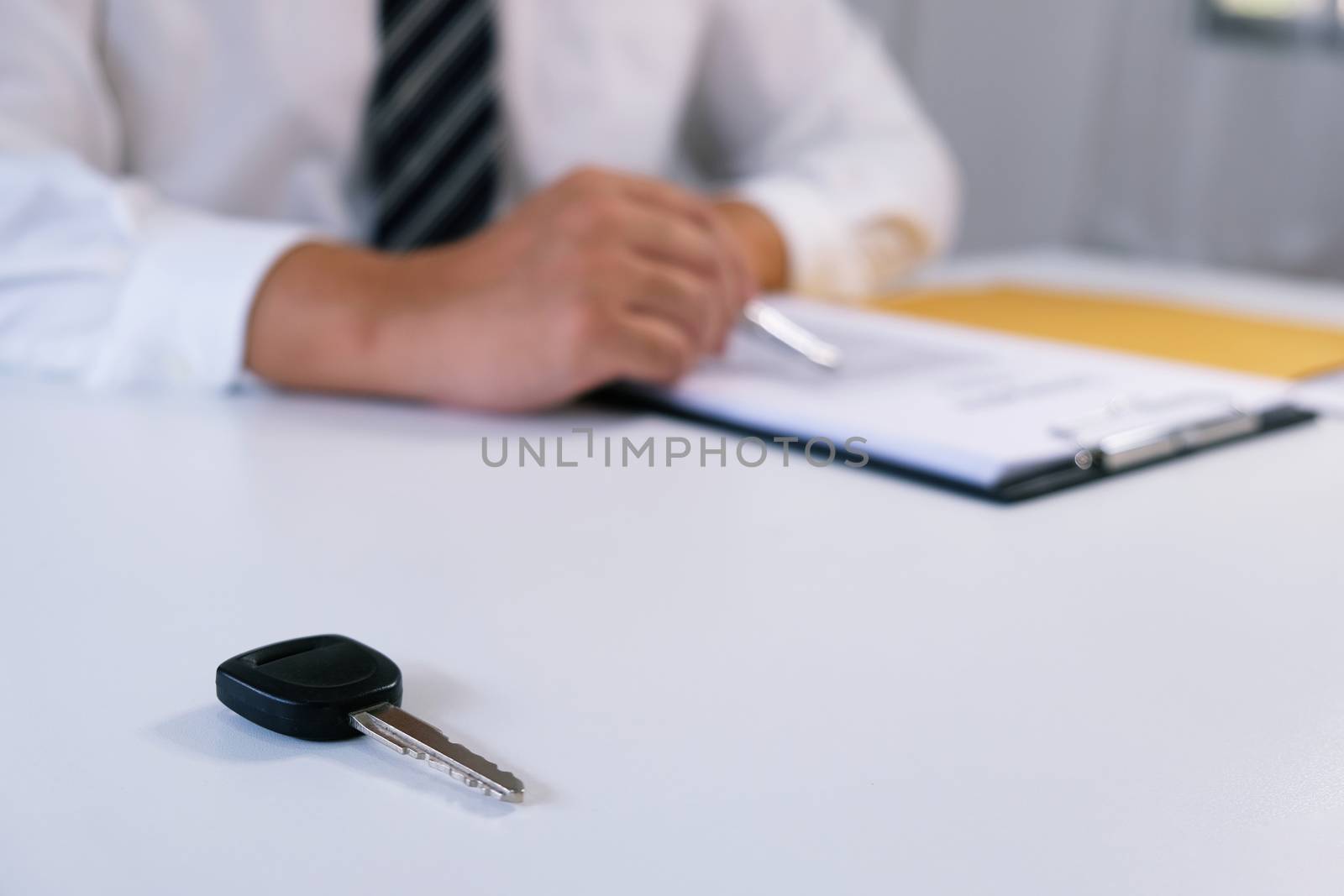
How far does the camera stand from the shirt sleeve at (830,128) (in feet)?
3.47

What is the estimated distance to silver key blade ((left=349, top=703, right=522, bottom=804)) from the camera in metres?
0.31

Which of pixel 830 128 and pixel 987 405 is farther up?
pixel 830 128

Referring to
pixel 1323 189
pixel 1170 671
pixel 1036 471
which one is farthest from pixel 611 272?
pixel 1323 189

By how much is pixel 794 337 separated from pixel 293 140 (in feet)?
1.43

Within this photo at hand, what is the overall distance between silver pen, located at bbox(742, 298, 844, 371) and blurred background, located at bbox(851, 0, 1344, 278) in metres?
1.61

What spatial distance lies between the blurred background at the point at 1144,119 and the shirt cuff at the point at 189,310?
1.81 meters

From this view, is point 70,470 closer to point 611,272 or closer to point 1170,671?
point 611,272

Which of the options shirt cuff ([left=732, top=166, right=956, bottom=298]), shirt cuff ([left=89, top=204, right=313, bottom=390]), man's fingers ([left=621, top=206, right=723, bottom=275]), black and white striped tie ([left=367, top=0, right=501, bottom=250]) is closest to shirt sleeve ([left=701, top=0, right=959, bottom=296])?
shirt cuff ([left=732, top=166, right=956, bottom=298])

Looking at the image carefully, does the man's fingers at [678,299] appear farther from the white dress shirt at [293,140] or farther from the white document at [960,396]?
the white dress shirt at [293,140]

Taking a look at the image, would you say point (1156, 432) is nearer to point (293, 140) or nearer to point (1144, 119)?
point (293, 140)

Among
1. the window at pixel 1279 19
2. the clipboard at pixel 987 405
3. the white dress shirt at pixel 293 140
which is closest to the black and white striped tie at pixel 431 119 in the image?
the white dress shirt at pixel 293 140

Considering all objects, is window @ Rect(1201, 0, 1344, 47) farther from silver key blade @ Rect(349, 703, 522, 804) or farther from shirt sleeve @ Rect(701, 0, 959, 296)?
silver key blade @ Rect(349, 703, 522, 804)

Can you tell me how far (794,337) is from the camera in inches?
28.7

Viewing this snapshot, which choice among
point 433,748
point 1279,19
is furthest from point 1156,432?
point 1279,19
